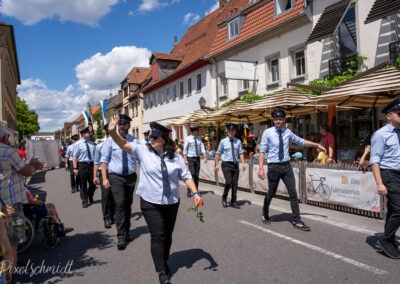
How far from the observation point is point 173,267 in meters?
4.62

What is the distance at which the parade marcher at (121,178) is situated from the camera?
18.4 feet

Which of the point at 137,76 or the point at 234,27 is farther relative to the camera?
the point at 137,76

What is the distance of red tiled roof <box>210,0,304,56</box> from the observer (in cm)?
1639

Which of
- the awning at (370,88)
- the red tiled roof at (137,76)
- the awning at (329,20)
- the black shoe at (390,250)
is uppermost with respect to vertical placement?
the red tiled roof at (137,76)

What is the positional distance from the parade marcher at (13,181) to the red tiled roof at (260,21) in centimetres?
1407

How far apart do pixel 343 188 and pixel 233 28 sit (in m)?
16.1

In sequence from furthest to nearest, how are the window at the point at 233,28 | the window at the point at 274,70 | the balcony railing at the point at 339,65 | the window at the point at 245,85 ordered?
the window at the point at 233,28, the window at the point at 245,85, the window at the point at 274,70, the balcony railing at the point at 339,65

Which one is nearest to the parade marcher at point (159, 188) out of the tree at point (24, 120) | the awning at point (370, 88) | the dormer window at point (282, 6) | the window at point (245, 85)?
the awning at point (370, 88)

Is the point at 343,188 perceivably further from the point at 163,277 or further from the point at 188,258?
the point at 163,277

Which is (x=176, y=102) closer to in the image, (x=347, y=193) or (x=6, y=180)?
(x=347, y=193)

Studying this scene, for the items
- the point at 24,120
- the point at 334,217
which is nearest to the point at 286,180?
the point at 334,217

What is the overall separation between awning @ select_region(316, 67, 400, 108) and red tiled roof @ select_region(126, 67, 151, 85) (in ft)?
124

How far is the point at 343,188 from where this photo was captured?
7578 millimetres

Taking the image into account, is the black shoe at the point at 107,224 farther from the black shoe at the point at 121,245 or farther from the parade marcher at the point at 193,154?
the parade marcher at the point at 193,154
